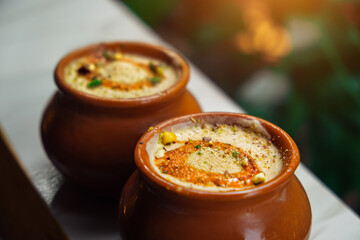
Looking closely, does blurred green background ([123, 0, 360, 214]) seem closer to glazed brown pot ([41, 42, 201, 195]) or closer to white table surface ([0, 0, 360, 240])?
white table surface ([0, 0, 360, 240])

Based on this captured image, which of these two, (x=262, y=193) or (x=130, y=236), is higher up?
(x=262, y=193)

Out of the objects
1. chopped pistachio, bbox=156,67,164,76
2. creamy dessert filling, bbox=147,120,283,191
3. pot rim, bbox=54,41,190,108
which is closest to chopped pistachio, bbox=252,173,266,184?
creamy dessert filling, bbox=147,120,283,191

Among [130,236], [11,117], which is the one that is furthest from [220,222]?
[11,117]

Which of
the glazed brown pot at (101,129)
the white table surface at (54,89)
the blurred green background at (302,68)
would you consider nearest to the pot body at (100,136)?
the glazed brown pot at (101,129)

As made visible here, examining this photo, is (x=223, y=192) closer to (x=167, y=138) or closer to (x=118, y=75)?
(x=167, y=138)

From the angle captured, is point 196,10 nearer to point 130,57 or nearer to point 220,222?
point 130,57

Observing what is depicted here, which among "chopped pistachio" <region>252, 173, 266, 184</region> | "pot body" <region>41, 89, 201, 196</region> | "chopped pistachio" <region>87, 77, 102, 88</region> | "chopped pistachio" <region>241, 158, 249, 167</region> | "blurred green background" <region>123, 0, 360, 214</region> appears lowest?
"blurred green background" <region>123, 0, 360, 214</region>
